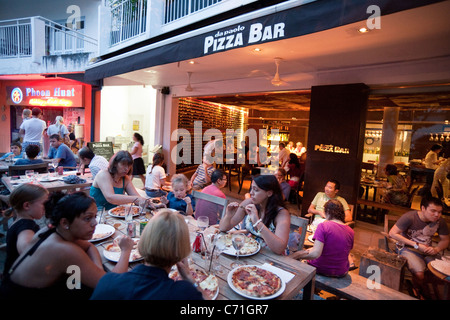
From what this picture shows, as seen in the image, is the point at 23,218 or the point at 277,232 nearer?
the point at 23,218

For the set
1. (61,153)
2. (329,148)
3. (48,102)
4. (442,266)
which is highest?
(48,102)

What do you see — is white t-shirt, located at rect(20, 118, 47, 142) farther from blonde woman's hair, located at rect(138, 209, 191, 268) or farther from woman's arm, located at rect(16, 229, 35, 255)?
blonde woman's hair, located at rect(138, 209, 191, 268)

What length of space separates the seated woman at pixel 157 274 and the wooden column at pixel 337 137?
166 inches

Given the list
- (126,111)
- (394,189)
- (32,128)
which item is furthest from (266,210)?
(126,111)

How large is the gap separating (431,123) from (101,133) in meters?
10.9

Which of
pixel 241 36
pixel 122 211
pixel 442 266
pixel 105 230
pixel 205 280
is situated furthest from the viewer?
pixel 241 36

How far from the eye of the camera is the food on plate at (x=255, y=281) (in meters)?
1.63

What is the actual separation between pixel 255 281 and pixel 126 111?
11.4 m

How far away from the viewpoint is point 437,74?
405 cm

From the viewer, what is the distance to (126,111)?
456 inches

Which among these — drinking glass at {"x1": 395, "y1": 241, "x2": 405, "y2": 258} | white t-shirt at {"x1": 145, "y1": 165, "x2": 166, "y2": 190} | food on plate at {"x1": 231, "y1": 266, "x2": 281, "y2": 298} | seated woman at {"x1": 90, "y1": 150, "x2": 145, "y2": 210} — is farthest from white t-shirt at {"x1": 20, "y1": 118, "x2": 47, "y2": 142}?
drinking glass at {"x1": 395, "y1": 241, "x2": 405, "y2": 258}

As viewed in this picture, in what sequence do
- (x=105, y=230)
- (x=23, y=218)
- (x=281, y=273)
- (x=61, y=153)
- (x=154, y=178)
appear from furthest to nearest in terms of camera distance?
(x=61, y=153) → (x=154, y=178) → (x=105, y=230) → (x=23, y=218) → (x=281, y=273)

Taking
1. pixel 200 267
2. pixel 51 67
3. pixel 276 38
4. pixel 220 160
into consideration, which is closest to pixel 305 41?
pixel 276 38

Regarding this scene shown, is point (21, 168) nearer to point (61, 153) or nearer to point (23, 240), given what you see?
point (61, 153)
